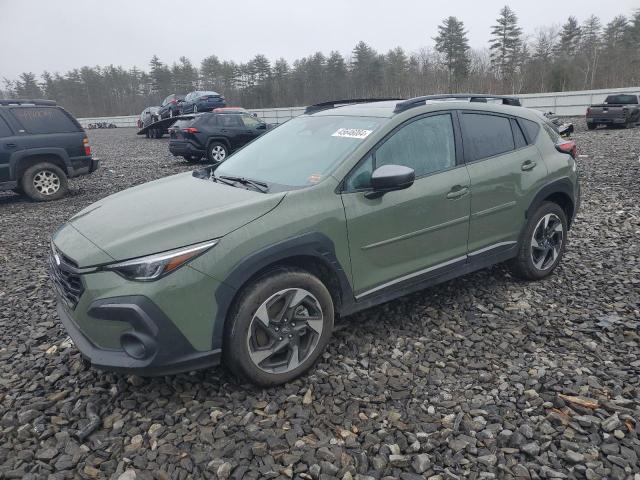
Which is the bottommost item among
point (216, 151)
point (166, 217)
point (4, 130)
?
point (216, 151)

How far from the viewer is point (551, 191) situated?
14.0 feet

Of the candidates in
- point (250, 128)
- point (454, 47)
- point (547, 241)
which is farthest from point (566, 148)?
point (454, 47)

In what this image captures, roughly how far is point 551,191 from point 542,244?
505 millimetres

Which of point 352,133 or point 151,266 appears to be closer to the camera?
point 151,266

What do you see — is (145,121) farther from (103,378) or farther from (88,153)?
(103,378)

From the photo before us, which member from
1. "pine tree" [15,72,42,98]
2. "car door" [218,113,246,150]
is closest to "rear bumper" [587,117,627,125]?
"car door" [218,113,246,150]

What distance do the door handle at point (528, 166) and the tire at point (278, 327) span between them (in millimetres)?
2256

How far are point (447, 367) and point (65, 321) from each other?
2.52m

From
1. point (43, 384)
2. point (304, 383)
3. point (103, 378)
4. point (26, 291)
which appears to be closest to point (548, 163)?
point (304, 383)

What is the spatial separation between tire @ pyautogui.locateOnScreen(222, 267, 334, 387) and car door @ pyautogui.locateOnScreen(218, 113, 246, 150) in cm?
1264

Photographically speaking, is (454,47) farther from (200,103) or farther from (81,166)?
(81,166)

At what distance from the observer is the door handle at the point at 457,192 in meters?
3.55

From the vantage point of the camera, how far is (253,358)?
2797 mm

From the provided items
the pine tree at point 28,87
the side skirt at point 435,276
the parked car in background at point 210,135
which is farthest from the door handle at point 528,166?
the pine tree at point 28,87
